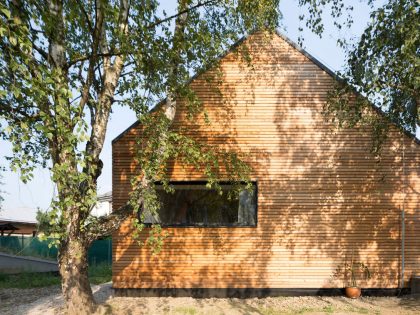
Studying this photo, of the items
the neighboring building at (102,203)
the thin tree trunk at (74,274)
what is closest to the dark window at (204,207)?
the neighboring building at (102,203)

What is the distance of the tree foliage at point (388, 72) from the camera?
611 centimetres

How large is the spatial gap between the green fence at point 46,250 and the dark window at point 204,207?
29.5ft

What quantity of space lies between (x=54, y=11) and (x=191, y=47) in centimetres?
242

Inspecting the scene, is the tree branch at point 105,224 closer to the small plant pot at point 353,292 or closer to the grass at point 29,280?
the small plant pot at point 353,292

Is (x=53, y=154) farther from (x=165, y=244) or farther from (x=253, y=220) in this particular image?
(x=253, y=220)

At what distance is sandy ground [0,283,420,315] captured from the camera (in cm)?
727

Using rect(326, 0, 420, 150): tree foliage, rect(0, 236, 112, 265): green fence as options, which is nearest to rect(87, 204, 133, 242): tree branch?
rect(326, 0, 420, 150): tree foliage

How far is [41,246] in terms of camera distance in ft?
58.4

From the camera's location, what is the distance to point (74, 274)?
255 inches

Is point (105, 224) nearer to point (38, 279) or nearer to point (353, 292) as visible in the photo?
point (353, 292)

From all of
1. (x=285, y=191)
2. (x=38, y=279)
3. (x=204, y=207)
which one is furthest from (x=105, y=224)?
(x=38, y=279)

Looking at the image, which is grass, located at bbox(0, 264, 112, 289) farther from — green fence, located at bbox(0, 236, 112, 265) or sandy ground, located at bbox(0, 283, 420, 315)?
sandy ground, located at bbox(0, 283, 420, 315)

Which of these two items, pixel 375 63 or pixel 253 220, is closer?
pixel 375 63

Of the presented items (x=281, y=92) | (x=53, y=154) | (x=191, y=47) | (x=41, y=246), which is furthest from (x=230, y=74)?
(x=41, y=246)
